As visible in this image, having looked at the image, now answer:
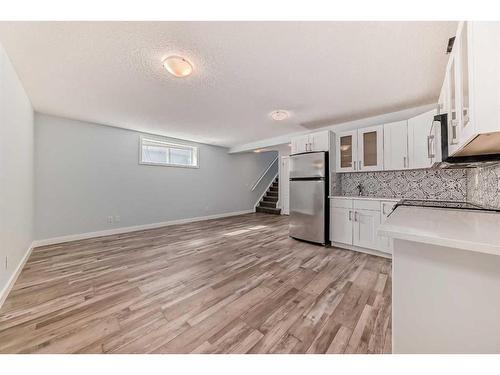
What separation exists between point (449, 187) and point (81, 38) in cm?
462

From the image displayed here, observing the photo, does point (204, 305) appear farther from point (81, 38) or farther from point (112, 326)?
point (81, 38)

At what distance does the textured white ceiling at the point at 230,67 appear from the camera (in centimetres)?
158

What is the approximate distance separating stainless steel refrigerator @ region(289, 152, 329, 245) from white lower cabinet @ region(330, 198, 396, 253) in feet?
0.53

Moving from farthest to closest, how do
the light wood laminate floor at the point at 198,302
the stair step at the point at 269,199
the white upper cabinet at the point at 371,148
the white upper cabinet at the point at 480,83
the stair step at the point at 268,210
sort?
the stair step at the point at 269,199 → the stair step at the point at 268,210 → the white upper cabinet at the point at 371,148 → the light wood laminate floor at the point at 198,302 → the white upper cabinet at the point at 480,83

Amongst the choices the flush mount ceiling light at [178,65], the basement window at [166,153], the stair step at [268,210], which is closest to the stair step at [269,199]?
the stair step at [268,210]

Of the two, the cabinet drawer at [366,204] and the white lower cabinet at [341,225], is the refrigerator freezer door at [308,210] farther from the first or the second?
the cabinet drawer at [366,204]

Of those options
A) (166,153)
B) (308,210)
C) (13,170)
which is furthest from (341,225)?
(166,153)

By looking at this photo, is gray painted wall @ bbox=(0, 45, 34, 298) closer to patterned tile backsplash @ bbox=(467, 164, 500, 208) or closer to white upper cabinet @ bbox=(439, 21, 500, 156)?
white upper cabinet @ bbox=(439, 21, 500, 156)

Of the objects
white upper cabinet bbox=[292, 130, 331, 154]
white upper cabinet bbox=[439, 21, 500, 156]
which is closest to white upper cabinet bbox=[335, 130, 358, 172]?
white upper cabinet bbox=[292, 130, 331, 154]

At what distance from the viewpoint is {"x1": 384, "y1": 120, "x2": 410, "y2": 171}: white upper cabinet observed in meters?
2.87

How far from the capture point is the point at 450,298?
0.95 meters

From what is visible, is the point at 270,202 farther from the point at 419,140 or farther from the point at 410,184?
the point at 419,140

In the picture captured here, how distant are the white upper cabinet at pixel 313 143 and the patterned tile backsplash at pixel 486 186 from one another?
71.5 inches
